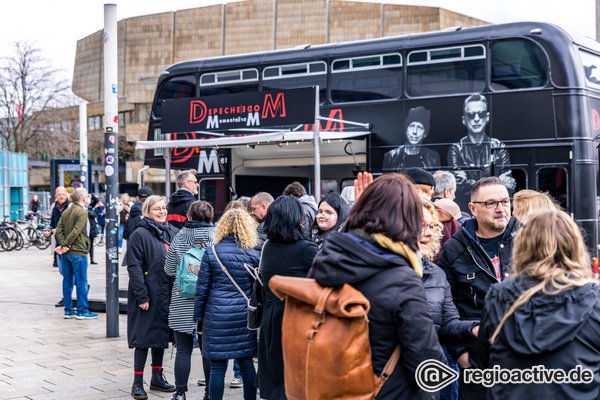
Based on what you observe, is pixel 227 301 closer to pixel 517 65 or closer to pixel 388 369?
pixel 388 369

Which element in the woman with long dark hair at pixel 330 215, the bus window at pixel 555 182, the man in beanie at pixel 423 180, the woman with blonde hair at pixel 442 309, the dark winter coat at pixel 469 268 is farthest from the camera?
the bus window at pixel 555 182

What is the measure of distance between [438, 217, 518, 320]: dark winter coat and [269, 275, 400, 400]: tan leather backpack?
1144 mm

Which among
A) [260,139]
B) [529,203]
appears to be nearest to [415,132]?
[260,139]

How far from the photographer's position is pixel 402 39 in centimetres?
1194

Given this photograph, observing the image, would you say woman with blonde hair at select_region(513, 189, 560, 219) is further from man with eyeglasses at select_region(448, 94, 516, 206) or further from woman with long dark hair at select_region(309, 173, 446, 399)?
man with eyeglasses at select_region(448, 94, 516, 206)

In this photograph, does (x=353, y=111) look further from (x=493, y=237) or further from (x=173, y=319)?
(x=493, y=237)

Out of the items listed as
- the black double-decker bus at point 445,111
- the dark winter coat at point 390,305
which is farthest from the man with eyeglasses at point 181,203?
the dark winter coat at point 390,305

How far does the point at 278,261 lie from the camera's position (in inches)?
191

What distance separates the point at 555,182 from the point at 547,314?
8.14 meters

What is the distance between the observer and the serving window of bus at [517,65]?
1055 centimetres

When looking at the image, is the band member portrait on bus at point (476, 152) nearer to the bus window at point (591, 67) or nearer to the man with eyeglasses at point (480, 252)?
the bus window at point (591, 67)

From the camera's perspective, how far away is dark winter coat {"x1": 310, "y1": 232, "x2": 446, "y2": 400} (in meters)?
2.91

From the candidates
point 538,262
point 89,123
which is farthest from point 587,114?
point 89,123

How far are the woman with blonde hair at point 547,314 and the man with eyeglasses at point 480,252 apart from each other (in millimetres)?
997
